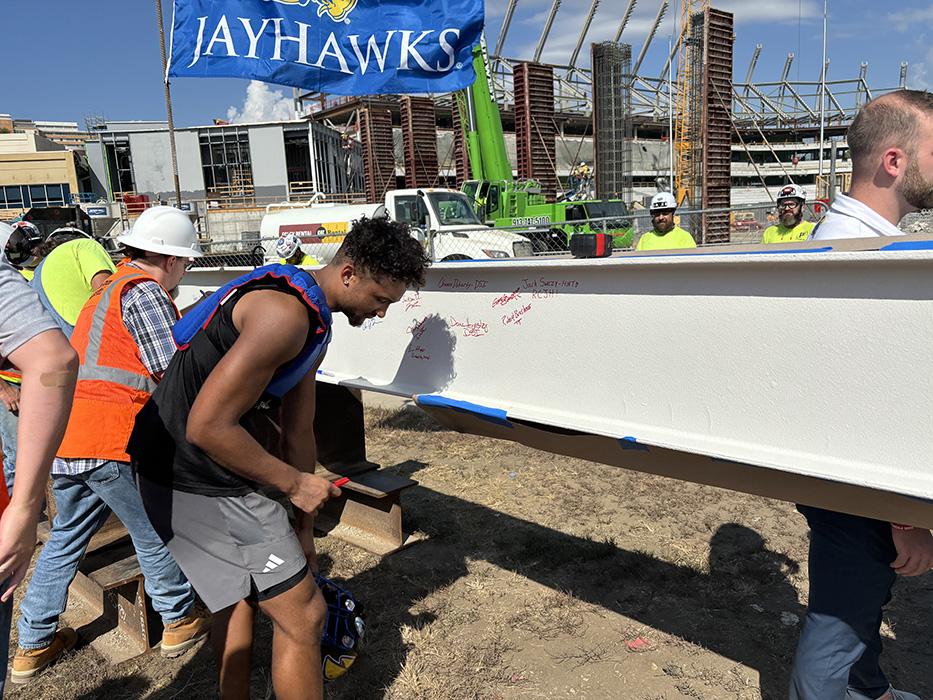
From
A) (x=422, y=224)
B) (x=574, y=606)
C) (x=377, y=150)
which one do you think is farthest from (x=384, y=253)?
(x=377, y=150)

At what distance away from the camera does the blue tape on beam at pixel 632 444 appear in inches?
96.1

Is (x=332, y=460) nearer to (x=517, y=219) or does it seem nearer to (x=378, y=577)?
(x=378, y=577)

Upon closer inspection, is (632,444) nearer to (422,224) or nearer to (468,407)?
(468,407)

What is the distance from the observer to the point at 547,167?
26.0m

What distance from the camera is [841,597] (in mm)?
2055

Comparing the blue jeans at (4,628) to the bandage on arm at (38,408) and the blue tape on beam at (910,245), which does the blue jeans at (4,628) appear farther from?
the blue tape on beam at (910,245)

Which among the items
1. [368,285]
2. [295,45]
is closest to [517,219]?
[295,45]

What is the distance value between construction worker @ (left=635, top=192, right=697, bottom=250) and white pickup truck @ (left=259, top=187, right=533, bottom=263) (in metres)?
5.56

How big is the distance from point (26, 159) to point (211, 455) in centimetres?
5808

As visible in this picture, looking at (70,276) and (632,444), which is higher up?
(70,276)

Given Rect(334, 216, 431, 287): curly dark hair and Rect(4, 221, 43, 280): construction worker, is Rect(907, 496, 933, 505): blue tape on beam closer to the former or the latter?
Rect(334, 216, 431, 287): curly dark hair

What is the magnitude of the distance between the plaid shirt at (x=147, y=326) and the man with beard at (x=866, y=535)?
249 cm

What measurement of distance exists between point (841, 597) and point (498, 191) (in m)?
16.3

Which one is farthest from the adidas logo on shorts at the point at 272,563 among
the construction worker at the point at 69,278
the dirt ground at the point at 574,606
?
the construction worker at the point at 69,278
